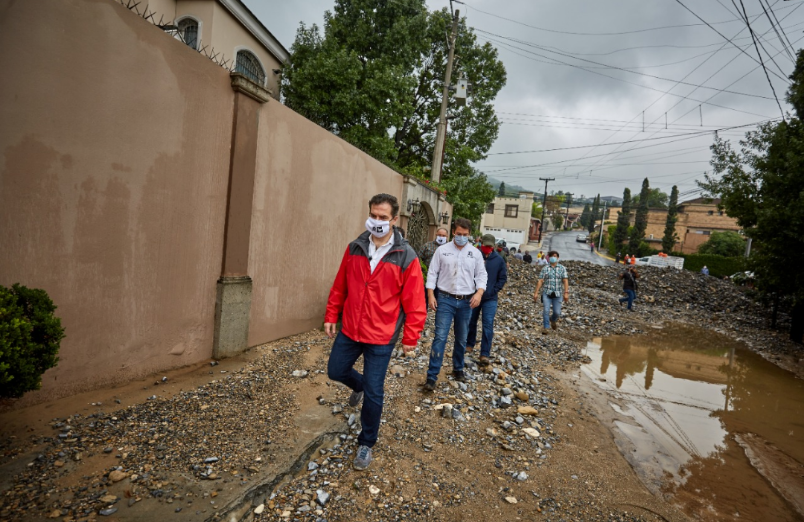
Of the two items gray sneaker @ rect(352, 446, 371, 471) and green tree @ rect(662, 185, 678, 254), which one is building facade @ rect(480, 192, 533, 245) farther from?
gray sneaker @ rect(352, 446, 371, 471)

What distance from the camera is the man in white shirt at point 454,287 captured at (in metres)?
4.14

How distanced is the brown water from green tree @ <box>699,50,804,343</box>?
2.85 m

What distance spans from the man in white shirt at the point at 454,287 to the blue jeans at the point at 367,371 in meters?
1.47

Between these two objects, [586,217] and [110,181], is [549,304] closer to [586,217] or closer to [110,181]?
[110,181]

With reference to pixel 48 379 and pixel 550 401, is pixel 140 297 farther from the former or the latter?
pixel 550 401

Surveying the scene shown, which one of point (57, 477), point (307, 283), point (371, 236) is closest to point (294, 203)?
point (307, 283)

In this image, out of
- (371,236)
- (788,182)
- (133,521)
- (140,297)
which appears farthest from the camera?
(788,182)

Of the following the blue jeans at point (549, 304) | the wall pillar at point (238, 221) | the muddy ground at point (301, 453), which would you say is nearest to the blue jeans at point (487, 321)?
the muddy ground at point (301, 453)

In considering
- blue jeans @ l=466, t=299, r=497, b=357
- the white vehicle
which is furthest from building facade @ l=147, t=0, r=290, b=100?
the white vehicle

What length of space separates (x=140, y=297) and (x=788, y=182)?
13058mm

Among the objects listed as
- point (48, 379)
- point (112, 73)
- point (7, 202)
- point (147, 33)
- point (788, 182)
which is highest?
point (788, 182)

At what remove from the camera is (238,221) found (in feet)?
13.9

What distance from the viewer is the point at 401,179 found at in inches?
367

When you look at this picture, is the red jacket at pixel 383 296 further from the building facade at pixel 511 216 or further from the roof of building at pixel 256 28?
the building facade at pixel 511 216
